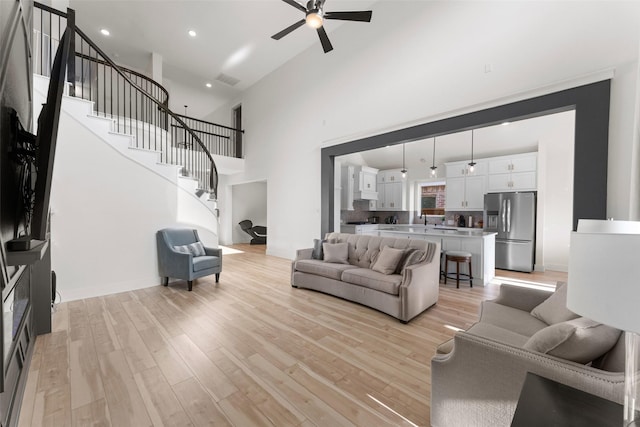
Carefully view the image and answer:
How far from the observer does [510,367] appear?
1303 mm

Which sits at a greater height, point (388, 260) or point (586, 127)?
point (586, 127)

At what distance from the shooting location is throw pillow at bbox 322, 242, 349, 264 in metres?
4.18

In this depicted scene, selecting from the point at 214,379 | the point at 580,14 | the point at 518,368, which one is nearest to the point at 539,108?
the point at 580,14

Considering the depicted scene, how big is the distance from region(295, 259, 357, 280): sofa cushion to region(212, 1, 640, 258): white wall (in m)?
1.99

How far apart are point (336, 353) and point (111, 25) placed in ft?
26.3

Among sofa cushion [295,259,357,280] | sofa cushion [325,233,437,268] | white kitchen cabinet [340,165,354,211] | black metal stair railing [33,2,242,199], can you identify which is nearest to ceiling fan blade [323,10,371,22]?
black metal stair railing [33,2,242,199]

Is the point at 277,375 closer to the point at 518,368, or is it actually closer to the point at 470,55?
the point at 518,368

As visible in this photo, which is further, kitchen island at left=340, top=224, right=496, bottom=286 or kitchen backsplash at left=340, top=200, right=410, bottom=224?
kitchen backsplash at left=340, top=200, right=410, bottom=224

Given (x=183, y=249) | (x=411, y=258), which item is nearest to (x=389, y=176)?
(x=411, y=258)

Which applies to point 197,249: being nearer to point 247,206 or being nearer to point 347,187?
point 347,187

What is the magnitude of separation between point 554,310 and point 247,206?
9.44m

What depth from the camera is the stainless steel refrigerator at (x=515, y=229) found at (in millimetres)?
5633

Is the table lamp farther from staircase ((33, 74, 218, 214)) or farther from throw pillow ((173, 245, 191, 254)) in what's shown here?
staircase ((33, 74, 218, 214))

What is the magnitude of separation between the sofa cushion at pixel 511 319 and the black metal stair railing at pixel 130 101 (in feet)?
11.7
